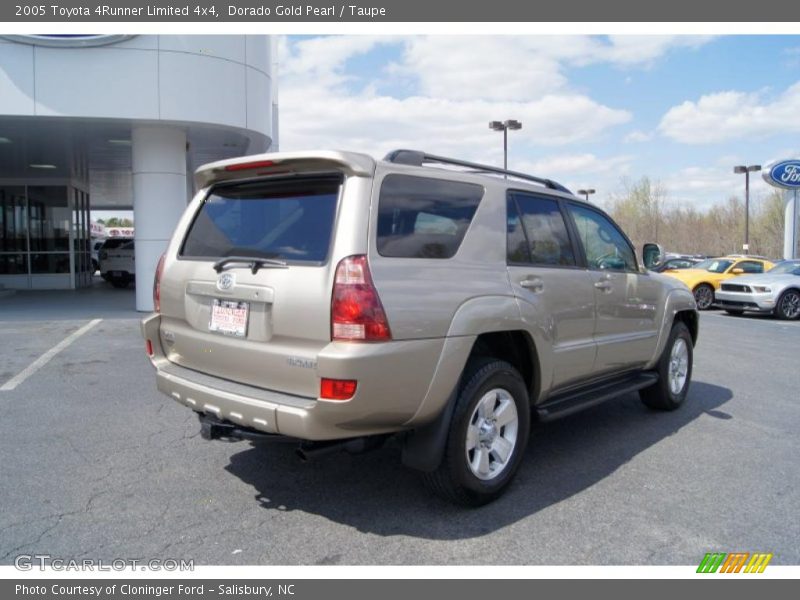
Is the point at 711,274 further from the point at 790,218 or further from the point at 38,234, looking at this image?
the point at 38,234

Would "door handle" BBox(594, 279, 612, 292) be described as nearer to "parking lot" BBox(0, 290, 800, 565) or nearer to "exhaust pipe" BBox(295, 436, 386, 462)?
"parking lot" BBox(0, 290, 800, 565)

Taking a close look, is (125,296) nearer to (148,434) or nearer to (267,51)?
(267,51)

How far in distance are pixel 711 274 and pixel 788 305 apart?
263 centimetres

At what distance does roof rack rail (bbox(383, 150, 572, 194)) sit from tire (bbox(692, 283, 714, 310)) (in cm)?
1422

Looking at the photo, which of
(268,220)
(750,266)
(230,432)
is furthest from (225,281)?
(750,266)

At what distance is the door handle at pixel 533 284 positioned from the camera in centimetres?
413

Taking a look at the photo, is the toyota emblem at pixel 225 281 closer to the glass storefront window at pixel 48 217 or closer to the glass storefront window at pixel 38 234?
the glass storefront window at pixel 38 234

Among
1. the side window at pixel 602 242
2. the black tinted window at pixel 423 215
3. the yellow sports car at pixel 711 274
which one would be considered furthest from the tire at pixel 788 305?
the black tinted window at pixel 423 215

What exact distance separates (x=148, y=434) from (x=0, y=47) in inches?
354

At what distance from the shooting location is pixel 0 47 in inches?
422

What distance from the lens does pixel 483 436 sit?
3.85 metres

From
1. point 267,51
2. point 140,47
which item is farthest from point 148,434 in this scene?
point 267,51

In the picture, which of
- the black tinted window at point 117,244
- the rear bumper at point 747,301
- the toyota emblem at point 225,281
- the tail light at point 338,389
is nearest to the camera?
the tail light at point 338,389

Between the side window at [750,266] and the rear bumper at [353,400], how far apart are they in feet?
56.5
